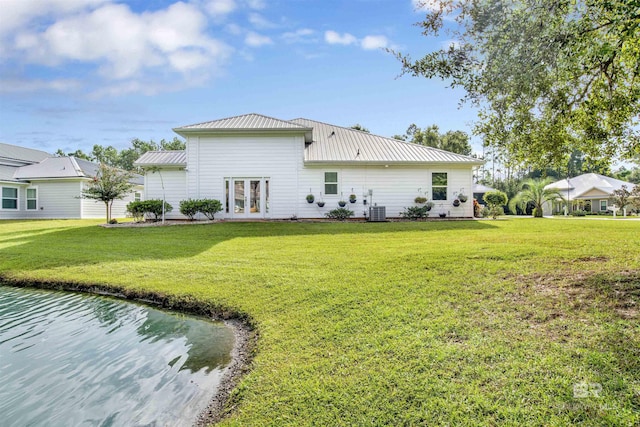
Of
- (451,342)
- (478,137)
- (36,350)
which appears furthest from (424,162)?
(36,350)

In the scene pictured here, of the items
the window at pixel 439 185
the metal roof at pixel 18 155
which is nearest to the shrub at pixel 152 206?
the window at pixel 439 185

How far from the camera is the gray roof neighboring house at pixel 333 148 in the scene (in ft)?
55.1

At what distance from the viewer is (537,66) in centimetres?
457

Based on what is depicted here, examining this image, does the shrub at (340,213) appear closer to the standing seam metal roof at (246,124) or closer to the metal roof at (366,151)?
the metal roof at (366,151)

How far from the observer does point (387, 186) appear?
59.1ft

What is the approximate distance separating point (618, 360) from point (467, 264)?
3.16m

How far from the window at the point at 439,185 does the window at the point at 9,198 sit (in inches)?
1166

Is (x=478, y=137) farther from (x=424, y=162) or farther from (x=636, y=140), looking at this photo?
(x=424, y=162)

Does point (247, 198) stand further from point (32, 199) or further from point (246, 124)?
point (32, 199)

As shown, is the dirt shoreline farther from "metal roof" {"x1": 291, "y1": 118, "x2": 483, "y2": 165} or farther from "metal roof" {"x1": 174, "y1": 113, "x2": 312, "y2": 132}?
"metal roof" {"x1": 291, "y1": 118, "x2": 483, "y2": 165}

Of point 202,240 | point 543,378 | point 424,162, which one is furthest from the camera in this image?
point 424,162

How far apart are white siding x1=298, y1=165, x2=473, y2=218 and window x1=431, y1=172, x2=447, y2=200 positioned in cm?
20

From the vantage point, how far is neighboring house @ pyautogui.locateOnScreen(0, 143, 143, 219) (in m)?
24.3

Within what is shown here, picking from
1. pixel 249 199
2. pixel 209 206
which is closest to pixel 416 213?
pixel 249 199
